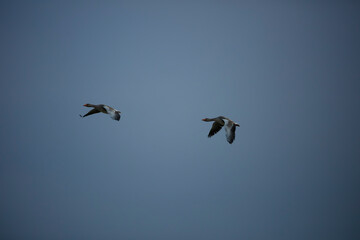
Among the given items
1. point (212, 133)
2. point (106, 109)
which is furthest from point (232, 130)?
point (106, 109)

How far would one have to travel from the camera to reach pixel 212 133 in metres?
28.8

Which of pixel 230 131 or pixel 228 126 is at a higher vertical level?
pixel 228 126

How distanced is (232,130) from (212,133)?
376cm

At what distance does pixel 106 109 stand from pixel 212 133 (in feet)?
30.4

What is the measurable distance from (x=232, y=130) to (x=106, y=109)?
9607mm

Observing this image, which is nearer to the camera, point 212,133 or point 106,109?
point 106,109

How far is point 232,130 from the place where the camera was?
25234mm

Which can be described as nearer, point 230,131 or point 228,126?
point 230,131

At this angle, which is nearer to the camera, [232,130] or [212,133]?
[232,130]

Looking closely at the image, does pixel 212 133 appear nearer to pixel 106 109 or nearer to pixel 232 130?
pixel 232 130

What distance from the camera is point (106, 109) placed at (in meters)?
25.2
